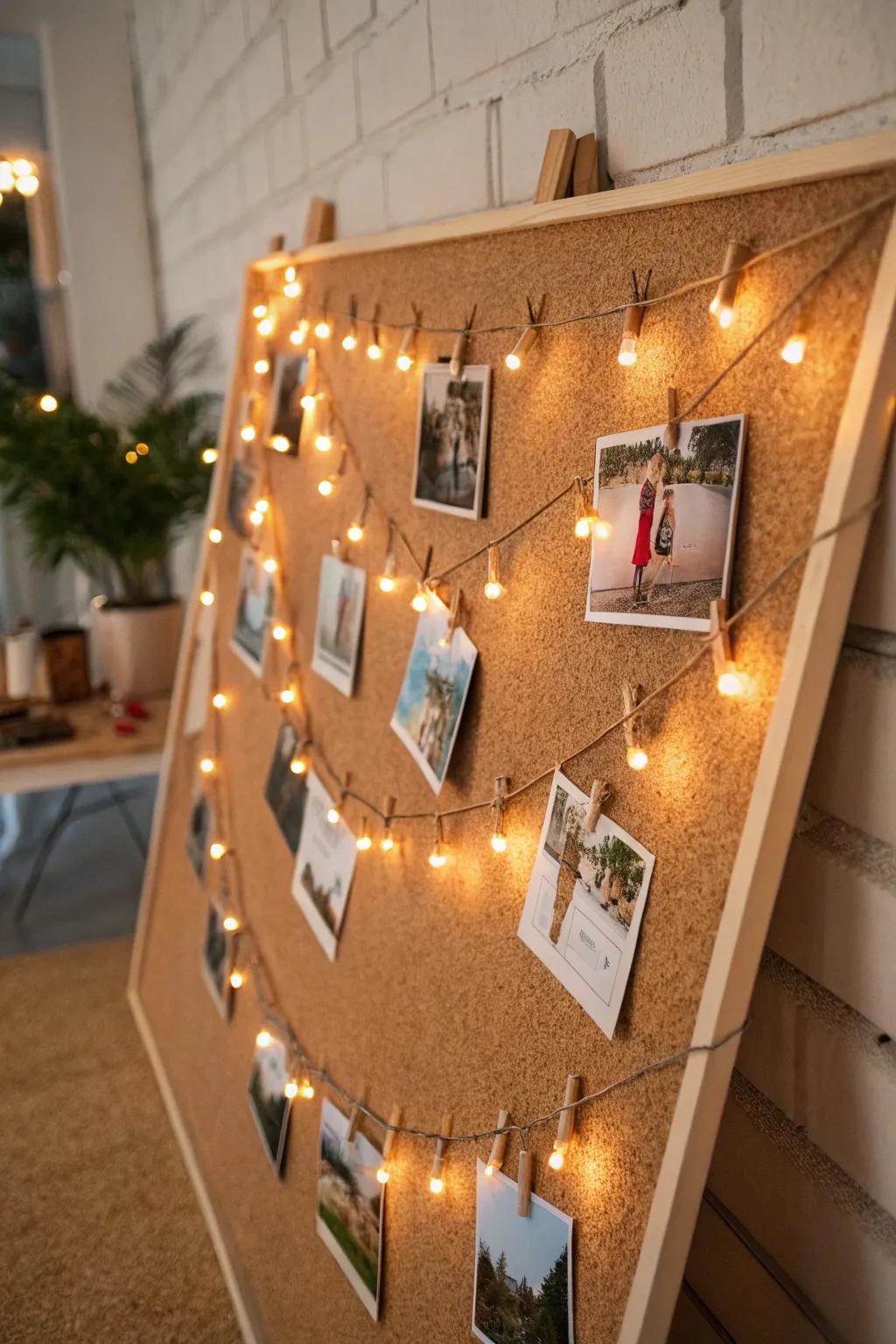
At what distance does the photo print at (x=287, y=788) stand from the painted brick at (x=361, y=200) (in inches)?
27.0

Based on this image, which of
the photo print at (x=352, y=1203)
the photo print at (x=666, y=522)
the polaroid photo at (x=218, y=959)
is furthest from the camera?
the polaroid photo at (x=218, y=959)

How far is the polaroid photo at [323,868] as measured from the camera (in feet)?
4.10

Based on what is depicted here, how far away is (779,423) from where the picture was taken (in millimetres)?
698

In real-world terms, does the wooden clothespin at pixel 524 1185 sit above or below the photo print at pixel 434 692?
below

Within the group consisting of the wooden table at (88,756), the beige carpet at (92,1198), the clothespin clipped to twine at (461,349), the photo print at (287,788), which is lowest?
the beige carpet at (92,1198)

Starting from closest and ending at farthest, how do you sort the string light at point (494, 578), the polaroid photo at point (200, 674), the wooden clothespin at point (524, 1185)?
the wooden clothespin at point (524, 1185) → the string light at point (494, 578) → the polaroid photo at point (200, 674)

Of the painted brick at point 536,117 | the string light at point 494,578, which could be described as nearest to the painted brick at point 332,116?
the painted brick at point 536,117

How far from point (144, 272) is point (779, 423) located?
289 centimetres

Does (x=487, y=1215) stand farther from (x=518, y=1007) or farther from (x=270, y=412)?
(x=270, y=412)

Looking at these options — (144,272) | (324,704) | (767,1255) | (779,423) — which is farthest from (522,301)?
(144,272)

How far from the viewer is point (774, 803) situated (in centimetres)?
68

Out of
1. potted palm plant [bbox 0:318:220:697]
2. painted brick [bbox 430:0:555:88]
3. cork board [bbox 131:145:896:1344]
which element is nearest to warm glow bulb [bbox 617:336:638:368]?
cork board [bbox 131:145:896:1344]

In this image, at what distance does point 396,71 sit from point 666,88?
1.98 ft

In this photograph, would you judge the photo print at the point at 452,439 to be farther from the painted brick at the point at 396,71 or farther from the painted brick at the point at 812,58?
the painted brick at the point at 396,71
